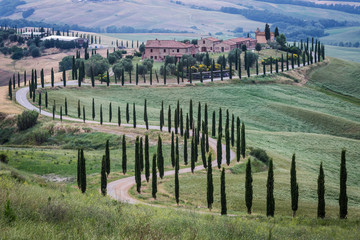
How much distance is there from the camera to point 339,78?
164500 mm

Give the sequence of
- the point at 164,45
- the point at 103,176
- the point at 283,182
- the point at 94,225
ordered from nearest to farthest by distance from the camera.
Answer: the point at 94,225 < the point at 103,176 < the point at 283,182 < the point at 164,45

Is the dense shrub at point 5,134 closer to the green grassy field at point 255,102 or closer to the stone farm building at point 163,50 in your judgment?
the green grassy field at point 255,102

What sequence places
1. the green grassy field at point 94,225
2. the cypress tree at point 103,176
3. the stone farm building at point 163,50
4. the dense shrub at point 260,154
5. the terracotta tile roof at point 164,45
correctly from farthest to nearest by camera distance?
the terracotta tile roof at point 164,45
the stone farm building at point 163,50
the dense shrub at point 260,154
the cypress tree at point 103,176
the green grassy field at point 94,225

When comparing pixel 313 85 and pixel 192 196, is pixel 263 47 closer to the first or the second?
pixel 313 85

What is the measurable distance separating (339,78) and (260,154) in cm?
10885

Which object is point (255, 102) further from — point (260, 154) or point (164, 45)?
point (164, 45)

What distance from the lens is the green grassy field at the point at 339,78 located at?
153 m

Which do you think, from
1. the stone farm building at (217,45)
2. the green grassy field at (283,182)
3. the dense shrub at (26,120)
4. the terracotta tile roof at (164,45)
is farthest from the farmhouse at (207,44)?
the dense shrub at (26,120)

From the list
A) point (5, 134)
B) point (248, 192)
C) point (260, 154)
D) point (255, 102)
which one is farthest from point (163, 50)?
point (248, 192)

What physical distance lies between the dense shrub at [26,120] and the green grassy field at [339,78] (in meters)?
102

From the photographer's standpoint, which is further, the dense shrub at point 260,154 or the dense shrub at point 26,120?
the dense shrub at point 26,120

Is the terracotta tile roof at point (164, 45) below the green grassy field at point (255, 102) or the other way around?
the other way around

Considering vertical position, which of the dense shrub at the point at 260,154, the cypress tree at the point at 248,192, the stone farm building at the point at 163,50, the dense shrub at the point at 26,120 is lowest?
the dense shrub at the point at 260,154

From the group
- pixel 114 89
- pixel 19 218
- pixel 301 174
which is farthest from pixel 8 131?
pixel 19 218
